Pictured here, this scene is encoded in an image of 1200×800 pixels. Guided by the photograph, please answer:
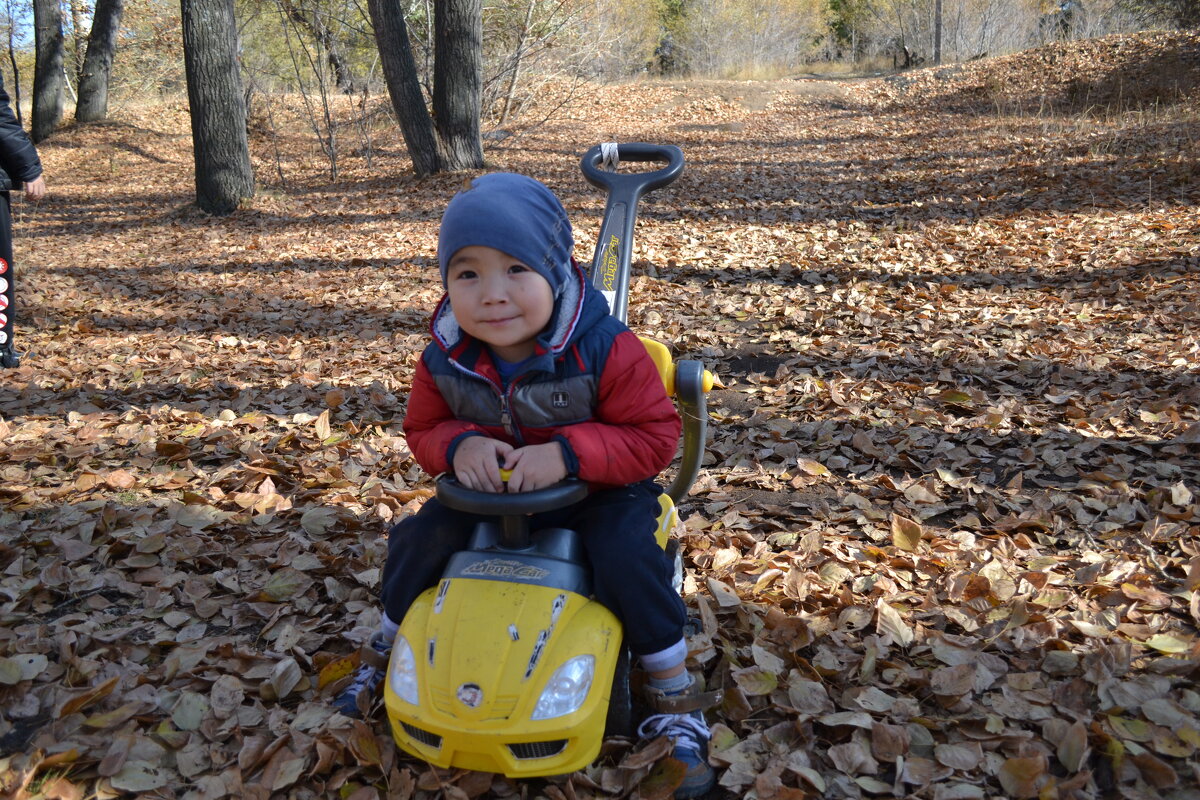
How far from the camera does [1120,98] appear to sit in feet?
50.7

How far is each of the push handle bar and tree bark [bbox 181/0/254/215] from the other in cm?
877

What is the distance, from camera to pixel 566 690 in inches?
80.0

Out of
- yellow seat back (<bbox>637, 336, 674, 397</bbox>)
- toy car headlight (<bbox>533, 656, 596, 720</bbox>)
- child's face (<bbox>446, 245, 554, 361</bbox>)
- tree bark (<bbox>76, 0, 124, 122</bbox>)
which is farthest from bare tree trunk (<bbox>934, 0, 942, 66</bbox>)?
toy car headlight (<bbox>533, 656, 596, 720</bbox>)

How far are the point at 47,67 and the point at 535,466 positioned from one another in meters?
20.7

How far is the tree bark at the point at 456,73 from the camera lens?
11.8 m

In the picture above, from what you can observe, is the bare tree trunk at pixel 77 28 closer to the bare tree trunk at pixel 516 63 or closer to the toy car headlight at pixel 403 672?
the bare tree trunk at pixel 516 63

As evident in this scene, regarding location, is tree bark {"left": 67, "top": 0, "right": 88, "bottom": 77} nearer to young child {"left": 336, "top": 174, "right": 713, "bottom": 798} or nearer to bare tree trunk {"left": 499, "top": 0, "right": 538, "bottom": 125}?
bare tree trunk {"left": 499, "top": 0, "right": 538, "bottom": 125}

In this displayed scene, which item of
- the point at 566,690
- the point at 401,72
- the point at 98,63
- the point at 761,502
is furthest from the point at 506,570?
the point at 98,63

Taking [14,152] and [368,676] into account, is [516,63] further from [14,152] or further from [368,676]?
[368,676]

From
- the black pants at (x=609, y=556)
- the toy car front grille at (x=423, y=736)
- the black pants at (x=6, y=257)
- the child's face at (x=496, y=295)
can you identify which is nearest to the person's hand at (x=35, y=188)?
the black pants at (x=6, y=257)

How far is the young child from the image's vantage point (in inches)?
85.2

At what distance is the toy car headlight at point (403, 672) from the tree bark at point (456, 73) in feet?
36.6

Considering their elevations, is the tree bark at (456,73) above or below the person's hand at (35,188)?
above

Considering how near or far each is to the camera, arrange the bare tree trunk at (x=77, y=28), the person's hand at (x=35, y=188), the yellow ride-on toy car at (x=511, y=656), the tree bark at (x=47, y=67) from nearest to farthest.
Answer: the yellow ride-on toy car at (x=511, y=656) < the person's hand at (x=35, y=188) < the tree bark at (x=47, y=67) < the bare tree trunk at (x=77, y=28)
